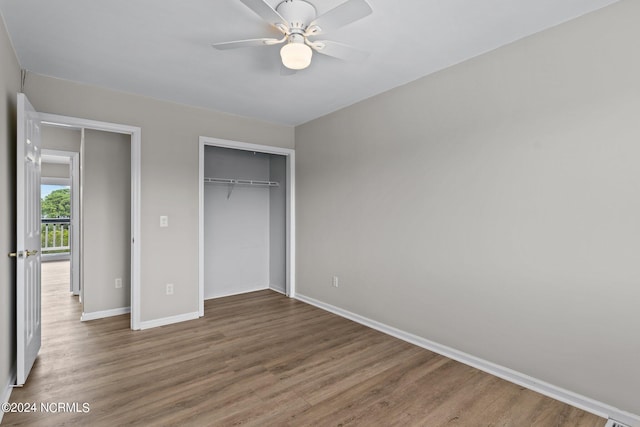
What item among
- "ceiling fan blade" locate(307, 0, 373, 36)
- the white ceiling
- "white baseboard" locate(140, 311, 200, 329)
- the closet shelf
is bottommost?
"white baseboard" locate(140, 311, 200, 329)

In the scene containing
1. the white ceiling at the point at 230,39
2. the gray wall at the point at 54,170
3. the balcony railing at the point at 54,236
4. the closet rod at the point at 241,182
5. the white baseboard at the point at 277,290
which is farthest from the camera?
the balcony railing at the point at 54,236

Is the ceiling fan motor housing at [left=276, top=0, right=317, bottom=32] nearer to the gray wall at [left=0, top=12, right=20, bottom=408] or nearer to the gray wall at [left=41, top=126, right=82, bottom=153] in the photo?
the gray wall at [left=0, top=12, right=20, bottom=408]

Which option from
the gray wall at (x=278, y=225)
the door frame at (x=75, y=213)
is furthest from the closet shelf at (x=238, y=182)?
the door frame at (x=75, y=213)

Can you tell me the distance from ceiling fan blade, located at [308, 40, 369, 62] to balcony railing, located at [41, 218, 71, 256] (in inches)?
368

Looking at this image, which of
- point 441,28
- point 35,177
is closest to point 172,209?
point 35,177

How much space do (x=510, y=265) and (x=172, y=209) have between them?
11.2 feet

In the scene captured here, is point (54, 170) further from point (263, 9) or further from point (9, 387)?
point (263, 9)

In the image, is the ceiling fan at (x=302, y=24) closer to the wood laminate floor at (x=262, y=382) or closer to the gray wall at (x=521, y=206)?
the gray wall at (x=521, y=206)

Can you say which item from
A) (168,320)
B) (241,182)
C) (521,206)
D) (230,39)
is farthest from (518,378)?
(241,182)

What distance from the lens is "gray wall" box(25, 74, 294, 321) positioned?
11.4ft

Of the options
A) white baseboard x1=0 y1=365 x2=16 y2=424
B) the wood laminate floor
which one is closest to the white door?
white baseboard x1=0 y1=365 x2=16 y2=424

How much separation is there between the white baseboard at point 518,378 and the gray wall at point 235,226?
220cm

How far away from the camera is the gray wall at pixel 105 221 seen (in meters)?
3.84

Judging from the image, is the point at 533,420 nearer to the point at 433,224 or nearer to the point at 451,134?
the point at 433,224
